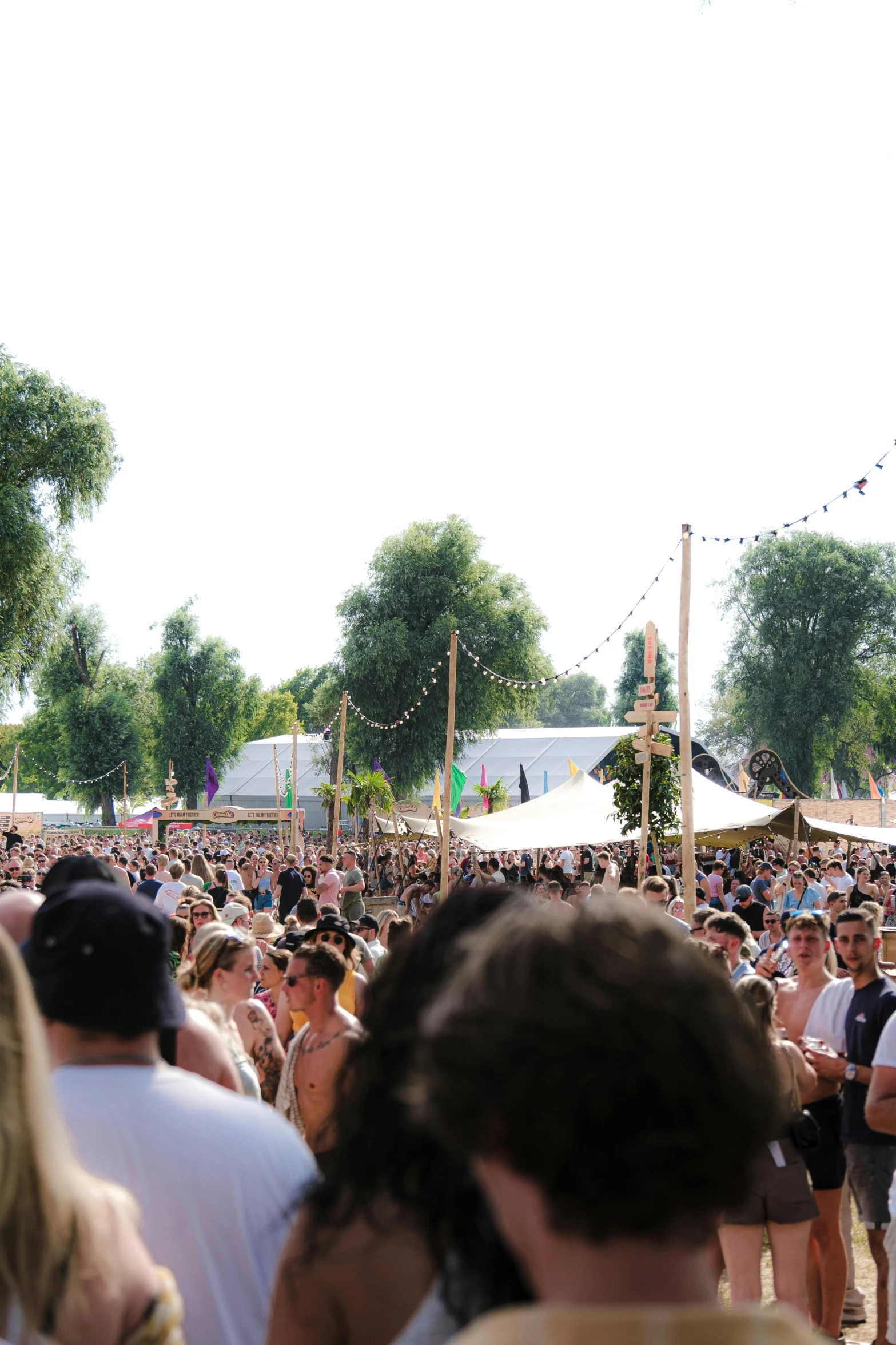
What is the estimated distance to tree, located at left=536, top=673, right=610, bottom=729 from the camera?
145125 millimetres

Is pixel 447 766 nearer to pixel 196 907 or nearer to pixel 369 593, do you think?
pixel 196 907

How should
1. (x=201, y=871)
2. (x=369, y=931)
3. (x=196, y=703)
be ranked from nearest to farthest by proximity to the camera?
(x=369, y=931), (x=201, y=871), (x=196, y=703)

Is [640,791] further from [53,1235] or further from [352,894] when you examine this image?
[53,1235]

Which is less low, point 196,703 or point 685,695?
point 196,703

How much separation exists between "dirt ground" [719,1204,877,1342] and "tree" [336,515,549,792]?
35.4m

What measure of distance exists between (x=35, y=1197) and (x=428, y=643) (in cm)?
4242

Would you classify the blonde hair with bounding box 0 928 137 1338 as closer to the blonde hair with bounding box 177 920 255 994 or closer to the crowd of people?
the crowd of people

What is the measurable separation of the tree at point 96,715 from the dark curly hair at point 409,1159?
6895 centimetres

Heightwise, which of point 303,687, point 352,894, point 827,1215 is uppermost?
point 303,687

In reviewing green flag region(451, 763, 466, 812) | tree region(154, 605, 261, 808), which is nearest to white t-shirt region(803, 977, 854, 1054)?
green flag region(451, 763, 466, 812)

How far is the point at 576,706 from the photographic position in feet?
486

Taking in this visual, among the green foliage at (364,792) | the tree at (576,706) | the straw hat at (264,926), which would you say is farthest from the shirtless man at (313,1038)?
the tree at (576,706)

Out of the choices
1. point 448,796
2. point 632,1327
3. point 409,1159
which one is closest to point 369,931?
point 448,796

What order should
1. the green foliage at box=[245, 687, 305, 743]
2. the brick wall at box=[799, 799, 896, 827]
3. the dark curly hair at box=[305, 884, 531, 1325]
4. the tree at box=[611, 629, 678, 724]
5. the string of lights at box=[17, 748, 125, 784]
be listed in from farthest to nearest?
the green foliage at box=[245, 687, 305, 743]
the tree at box=[611, 629, 678, 724]
the string of lights at box=[17, 748, 125, 784]
the brick wall at box=[799, 799, 896, 827]
the dark curly hair at box=[305, 884, 531, 1325]
